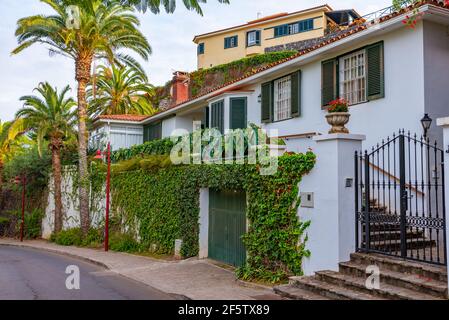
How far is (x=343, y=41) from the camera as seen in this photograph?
43.0 feet

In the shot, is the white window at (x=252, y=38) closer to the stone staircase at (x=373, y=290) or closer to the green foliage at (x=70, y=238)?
the green foliage at (x=70, y=238)

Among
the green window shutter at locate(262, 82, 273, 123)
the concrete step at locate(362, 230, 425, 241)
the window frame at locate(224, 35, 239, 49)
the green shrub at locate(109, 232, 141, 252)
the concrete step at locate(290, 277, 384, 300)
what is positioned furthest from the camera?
the window frame at locate(224, 35, 239, 49)

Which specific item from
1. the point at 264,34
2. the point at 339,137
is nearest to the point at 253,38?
the point at 264,34

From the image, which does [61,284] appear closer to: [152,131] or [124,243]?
[124,243]

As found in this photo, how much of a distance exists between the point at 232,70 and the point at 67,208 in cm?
1616

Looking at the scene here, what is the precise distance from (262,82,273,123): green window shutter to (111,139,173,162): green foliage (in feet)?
13.4

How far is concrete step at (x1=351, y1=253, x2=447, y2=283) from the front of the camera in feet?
24.0

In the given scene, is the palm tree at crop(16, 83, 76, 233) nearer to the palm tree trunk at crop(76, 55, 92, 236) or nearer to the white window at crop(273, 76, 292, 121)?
the palm tree trunk at crop(76, 55, 92, 236)

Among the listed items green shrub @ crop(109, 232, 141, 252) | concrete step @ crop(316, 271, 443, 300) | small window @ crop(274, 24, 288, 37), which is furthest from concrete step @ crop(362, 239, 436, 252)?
small window @ crop(274, 24, 288, 37)

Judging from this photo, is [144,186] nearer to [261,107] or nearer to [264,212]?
[261,107]

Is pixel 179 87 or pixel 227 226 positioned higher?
pixel 179 87

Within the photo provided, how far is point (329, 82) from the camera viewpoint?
14.2m

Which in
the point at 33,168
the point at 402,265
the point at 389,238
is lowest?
the point at 402,265

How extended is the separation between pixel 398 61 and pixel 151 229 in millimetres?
11129
